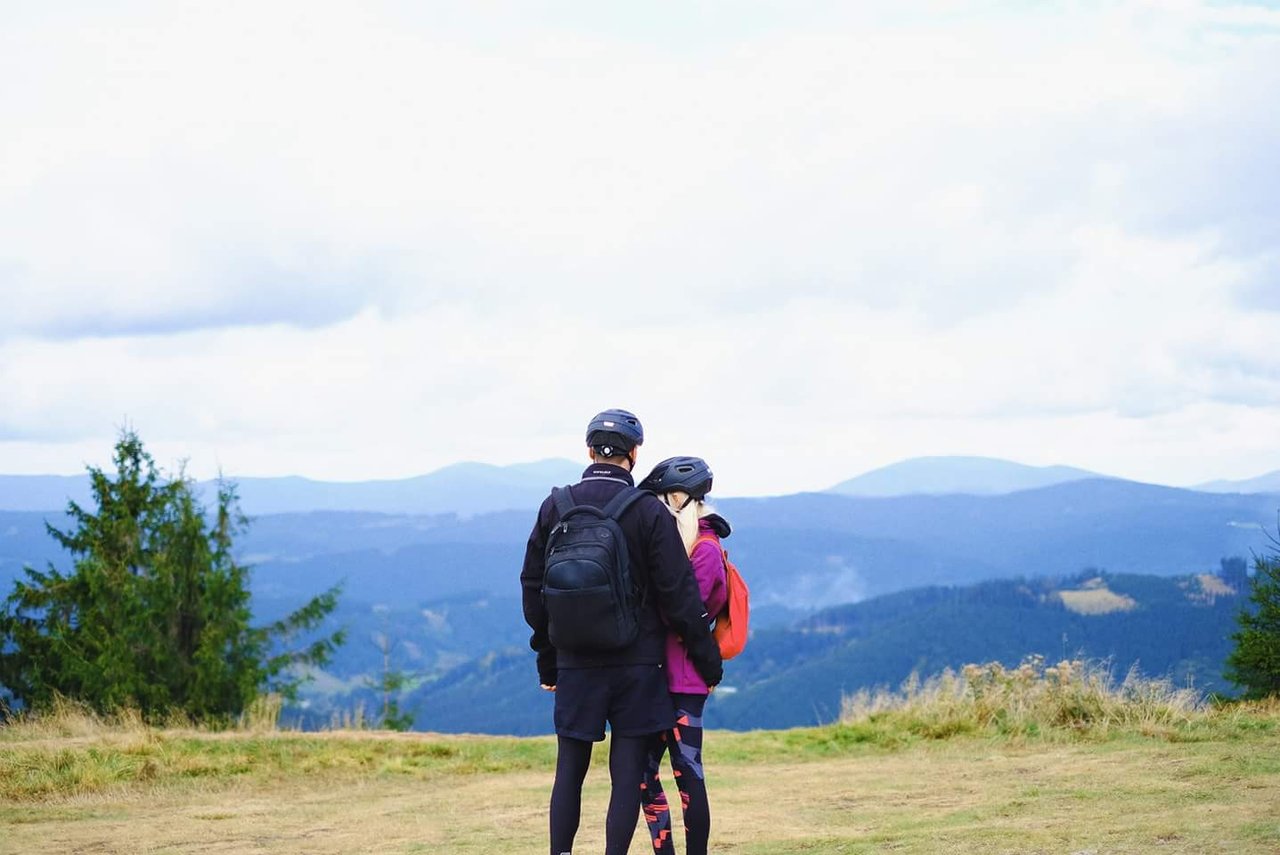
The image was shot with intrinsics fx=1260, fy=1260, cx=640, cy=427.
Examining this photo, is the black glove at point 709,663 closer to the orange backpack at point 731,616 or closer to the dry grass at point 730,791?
the orange backpack at point 731,616

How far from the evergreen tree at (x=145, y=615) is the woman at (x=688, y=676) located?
63.2 ft

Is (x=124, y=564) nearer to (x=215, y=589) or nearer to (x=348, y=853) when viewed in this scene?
(x=215, y=589)

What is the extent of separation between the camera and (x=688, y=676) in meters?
5.61

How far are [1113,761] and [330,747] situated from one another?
715cm

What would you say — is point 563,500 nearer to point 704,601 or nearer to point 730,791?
point 704,601

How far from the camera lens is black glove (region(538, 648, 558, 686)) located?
Answer: 5781 millimetres

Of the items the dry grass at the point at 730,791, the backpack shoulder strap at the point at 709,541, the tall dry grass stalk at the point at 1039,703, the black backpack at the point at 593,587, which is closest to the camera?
the black backpack at the point at 593,587

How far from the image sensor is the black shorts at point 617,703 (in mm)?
5418

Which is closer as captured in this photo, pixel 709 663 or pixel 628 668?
pixel 628 668

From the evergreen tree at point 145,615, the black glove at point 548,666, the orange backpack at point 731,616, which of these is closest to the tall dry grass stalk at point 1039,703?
the orange backpack at point 731,616

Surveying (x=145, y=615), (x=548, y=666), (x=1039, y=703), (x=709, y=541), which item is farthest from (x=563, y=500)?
(x=145, y=615)

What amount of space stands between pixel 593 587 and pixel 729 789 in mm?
5474

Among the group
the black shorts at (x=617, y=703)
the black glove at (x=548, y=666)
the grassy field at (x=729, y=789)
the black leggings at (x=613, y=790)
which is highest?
the black glove at (x=548, y=666)

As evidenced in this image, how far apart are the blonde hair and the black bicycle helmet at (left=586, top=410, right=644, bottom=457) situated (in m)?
0.33
